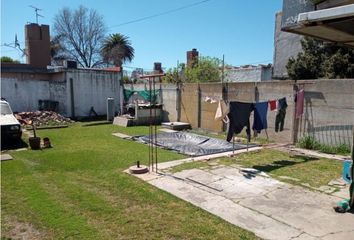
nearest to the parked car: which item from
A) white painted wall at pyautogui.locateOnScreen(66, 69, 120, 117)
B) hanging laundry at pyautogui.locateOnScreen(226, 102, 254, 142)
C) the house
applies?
hanging laundry at pyautogui.locateOnScreen(226, 102, 254, 142)

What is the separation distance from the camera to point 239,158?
324 inches

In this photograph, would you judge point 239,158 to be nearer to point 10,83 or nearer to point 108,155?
point 108,155

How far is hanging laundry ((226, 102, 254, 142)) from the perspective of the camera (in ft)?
26.3

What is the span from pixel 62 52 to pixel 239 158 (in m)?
38.1

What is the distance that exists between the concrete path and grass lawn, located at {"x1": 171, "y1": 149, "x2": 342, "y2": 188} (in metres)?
0.45

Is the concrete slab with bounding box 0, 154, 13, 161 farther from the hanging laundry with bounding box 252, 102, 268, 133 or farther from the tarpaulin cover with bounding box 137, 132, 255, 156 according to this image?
the hanging laundry with bounding box 252, 102, 268, 133

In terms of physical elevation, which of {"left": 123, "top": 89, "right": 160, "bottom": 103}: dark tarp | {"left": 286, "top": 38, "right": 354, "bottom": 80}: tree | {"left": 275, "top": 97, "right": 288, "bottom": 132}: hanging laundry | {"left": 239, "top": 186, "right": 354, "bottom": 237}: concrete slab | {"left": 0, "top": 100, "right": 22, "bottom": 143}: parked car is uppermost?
{"left": 286, "top": 38, "right": 354, "bottom": 80}: tree

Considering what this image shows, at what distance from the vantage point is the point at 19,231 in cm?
411

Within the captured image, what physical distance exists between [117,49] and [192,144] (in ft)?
103

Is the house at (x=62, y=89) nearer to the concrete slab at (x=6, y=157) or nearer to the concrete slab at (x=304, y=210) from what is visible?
the concrete slab at (x=6, y=157)

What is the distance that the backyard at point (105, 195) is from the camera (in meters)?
4.12

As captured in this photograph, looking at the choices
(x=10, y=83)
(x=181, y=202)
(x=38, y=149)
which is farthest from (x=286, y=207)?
(x=10, y=83)

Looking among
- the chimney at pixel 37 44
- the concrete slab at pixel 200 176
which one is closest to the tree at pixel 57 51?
the chimney at pixel 37 44

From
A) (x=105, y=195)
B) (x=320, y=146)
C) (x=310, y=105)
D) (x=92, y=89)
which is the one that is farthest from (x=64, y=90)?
(x=320, y=146)
